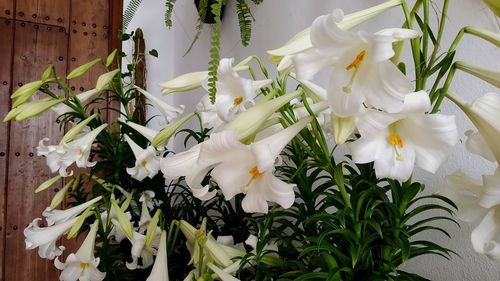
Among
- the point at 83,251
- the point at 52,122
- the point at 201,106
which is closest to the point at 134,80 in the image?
the point at 52,122

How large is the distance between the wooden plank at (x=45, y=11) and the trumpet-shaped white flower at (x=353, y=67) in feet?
5.82

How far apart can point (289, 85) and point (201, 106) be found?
50 centimetres

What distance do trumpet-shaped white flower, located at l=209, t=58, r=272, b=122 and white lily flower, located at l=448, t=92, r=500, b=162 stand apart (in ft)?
0.95

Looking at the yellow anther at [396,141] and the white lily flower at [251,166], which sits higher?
the yellow anther at [396,141]

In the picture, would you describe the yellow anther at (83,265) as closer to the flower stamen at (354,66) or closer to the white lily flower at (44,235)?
the white lily flower at (44,235)

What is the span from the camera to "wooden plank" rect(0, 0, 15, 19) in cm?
177

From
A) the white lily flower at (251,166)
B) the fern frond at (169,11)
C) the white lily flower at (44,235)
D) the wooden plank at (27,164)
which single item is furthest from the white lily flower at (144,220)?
the wooden plank at (27,164)

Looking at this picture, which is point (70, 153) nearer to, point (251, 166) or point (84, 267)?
point (84, 267)

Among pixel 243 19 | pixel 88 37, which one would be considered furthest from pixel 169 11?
pixel 88 37

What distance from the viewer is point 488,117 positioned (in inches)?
17.1

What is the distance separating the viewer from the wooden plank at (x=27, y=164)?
68.1 inches

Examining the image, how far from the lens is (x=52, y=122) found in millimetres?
1815

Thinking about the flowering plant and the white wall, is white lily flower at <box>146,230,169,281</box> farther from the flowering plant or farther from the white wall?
the white wall

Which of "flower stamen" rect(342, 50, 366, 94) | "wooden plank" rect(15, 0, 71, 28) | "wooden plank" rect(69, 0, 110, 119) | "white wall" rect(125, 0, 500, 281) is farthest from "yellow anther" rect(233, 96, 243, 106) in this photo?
"wooden plank" rect(15, 0, 71, 28)
